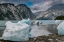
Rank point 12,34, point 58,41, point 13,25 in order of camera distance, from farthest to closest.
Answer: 1. point 13,25
2. point 12,34
3. point 58,41

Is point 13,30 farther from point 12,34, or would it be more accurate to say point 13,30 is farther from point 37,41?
point 37,41

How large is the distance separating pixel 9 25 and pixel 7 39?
1755 millimetres

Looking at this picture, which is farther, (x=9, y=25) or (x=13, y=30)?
(x=9, y=25)

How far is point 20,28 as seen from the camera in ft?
55.1

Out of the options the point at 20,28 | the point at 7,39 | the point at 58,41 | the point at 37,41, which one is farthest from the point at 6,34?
the point at 58,41

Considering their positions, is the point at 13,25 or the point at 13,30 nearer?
the point at 13,30

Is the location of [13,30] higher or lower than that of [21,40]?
higher

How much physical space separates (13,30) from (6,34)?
0.85m

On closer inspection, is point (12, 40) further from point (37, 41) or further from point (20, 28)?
point (37, 41)

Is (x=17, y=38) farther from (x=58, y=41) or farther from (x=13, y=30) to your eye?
(x=58, y=41)

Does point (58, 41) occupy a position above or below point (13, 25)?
below

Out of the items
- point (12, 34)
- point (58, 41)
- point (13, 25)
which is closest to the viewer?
point (58, 41)

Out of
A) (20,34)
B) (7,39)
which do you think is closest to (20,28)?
(20,34)

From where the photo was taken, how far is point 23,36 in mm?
16781
